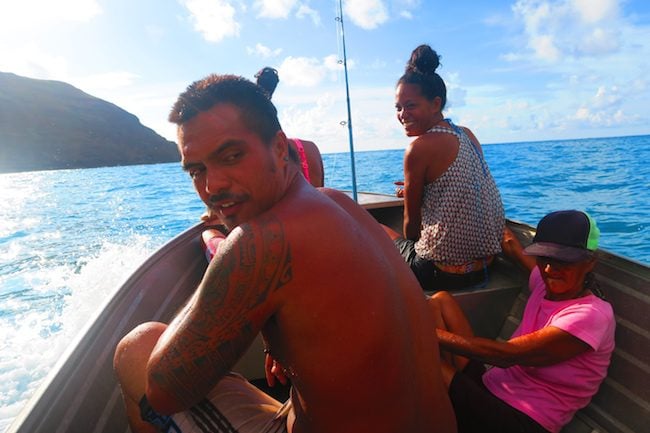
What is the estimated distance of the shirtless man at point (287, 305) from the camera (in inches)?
40.9

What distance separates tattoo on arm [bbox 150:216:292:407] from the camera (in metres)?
1.05

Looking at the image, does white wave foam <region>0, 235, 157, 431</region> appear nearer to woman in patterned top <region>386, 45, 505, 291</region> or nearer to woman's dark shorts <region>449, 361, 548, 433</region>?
woman's dark shorts <region>449, 361, 548, 433</region>

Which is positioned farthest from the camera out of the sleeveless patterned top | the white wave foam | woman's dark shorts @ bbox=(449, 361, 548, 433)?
the white wave foam

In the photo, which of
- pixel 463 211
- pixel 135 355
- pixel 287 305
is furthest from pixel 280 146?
pixel 463 211

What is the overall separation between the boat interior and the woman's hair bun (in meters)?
1.53

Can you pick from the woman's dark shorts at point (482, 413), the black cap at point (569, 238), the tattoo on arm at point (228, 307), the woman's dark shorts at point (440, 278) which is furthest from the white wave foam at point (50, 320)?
the black cap at point (569, 238)

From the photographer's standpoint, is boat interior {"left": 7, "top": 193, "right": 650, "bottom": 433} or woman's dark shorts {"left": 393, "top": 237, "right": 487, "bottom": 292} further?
woman's dark shorts {"left": 393, "top": 237, "right": 487, "bottom": 292}

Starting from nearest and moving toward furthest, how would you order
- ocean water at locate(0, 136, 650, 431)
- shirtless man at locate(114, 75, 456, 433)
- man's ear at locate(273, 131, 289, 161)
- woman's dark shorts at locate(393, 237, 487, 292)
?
shirtless man at locate(114, 75, 456, 433), man's ear at locate(273, 131, 289, 161), woman's dark shorts at locate(393, 237, 487, 292), ocean water at locate(0, 136, 650, 431)

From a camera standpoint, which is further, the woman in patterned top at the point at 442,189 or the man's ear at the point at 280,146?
the woman in patterned top at the point at 442,189

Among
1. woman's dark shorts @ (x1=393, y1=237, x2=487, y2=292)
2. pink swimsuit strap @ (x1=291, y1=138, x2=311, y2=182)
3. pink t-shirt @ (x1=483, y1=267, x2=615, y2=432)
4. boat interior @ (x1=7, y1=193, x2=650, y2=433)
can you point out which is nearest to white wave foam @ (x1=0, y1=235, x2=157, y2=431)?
boat interior @ (x1=7, y1=193, x2=650, y2=433)

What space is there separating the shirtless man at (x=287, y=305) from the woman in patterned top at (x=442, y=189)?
135cm

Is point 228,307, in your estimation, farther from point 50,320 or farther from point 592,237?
point 50,320

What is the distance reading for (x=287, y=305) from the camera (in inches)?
41.8

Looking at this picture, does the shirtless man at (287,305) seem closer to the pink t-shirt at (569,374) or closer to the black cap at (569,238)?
the pink t-shirt at (569,374)
